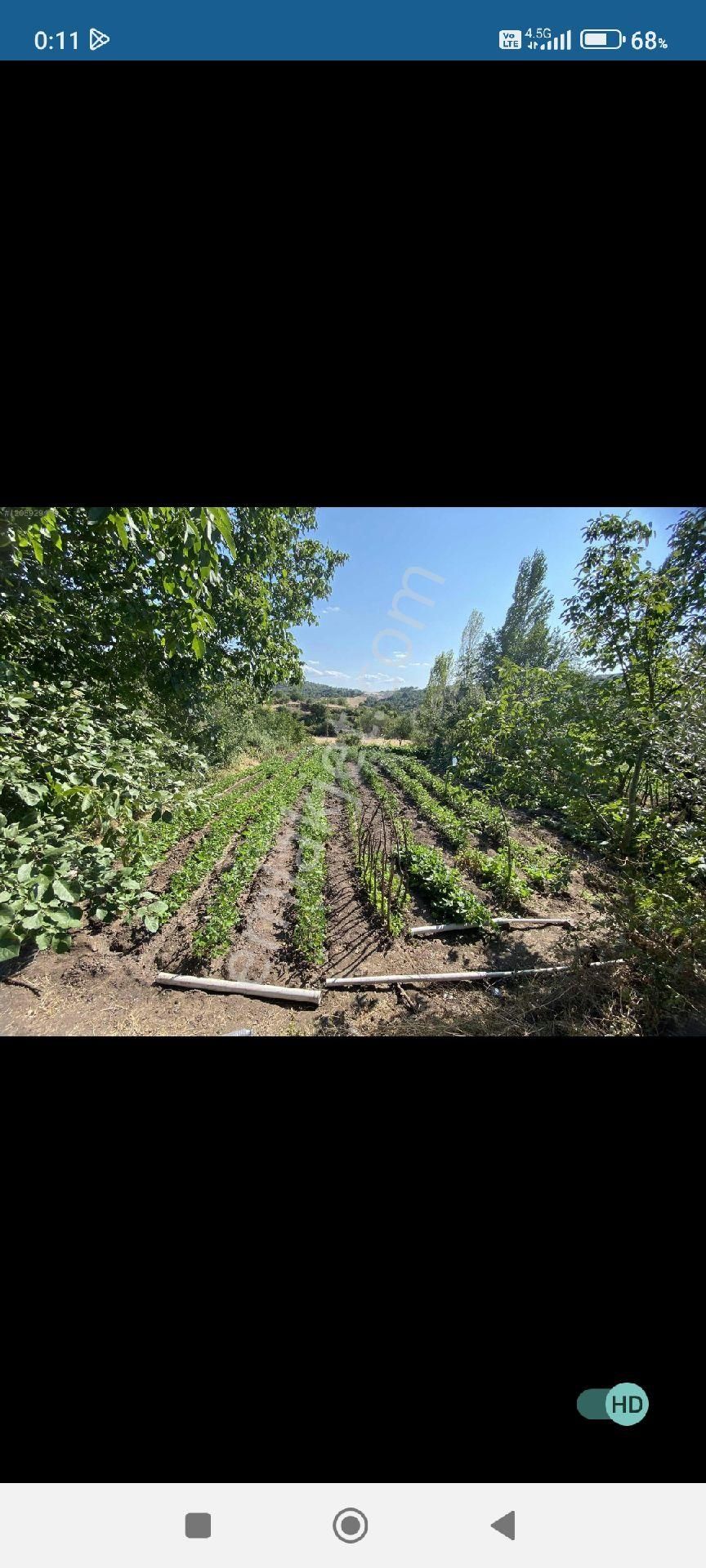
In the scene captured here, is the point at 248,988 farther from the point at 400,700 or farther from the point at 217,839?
the point at 400,700

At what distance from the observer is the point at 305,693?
4879 millimetres

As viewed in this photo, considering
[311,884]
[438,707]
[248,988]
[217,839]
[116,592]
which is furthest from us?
[438,707]

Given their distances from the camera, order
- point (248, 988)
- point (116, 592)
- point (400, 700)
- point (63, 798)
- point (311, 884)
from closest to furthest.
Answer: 1. point (63, 798)
2. point (116, 592)
3. point (248, 988)
4. point (311, 884)
5. point (400, 700)

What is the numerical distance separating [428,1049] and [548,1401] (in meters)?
0.86
